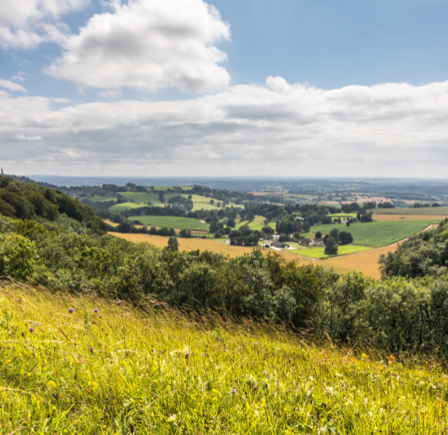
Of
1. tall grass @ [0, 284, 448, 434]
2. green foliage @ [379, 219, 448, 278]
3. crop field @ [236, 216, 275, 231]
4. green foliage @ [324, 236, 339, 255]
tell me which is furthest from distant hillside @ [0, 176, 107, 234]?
crop field @ [236, 216, 275, 231]

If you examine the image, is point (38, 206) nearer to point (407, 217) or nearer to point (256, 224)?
point (256, 224)

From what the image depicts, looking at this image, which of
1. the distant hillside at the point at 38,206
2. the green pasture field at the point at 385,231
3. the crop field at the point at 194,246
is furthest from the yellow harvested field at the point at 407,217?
the distant hillside at the point at 38,206

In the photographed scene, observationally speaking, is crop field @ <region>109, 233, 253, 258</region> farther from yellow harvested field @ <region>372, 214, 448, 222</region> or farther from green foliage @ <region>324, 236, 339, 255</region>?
yellow harvested field @ <region>372, 214, 448, 222</region>

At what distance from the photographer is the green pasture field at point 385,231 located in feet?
363

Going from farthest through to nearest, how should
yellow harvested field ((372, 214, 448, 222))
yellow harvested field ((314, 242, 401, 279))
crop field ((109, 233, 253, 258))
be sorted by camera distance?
yellow harvested field ((372, 214, 448, 222)), crop field ((109, 233, 253, 258)), yellow harvested field ((314, 242, 401, 279))

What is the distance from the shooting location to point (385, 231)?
12206 cm

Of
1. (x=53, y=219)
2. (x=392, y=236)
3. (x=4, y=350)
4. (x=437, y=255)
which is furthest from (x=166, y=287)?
(x=392, y=236)

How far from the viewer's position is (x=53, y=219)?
244ft

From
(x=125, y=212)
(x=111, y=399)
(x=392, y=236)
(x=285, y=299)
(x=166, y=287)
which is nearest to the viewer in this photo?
(x=111, y=399)

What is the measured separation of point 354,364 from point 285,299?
15606 mm

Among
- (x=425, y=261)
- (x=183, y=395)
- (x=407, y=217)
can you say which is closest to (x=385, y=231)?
(x=407, y=217)

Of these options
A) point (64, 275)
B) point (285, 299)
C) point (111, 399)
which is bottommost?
point (285, 299)

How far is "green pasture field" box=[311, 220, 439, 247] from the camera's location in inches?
4353

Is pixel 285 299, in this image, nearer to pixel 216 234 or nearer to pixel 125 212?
pixel 216 234
